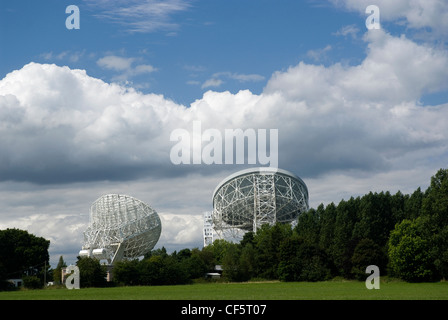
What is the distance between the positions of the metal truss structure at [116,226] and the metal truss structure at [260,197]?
39.9 ft

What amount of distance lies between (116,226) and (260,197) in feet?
77.6

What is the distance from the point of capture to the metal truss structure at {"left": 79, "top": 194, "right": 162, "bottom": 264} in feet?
301

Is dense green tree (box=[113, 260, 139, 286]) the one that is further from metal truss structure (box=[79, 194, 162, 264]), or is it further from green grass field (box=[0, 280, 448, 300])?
green grass field (box=[0, 280, 448, 300])

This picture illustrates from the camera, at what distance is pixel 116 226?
91500 mm

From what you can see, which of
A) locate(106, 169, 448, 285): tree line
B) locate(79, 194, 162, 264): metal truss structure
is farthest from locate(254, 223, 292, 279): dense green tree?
locate(79, 194, 162, 264): metal truss structure

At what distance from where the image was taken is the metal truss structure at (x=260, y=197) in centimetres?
9475

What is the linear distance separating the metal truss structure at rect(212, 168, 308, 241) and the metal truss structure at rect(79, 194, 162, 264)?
1216 centimetres

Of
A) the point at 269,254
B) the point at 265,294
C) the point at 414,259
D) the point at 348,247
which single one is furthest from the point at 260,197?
the point at 265,294

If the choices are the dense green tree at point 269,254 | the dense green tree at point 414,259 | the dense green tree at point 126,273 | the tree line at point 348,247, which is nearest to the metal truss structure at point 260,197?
the tree line at point 348,247

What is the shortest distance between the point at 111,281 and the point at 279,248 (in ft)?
75.5

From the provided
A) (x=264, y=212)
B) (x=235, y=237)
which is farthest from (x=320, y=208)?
(x=235, y=237)

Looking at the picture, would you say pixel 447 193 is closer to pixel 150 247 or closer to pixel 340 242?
pixel 340 242
